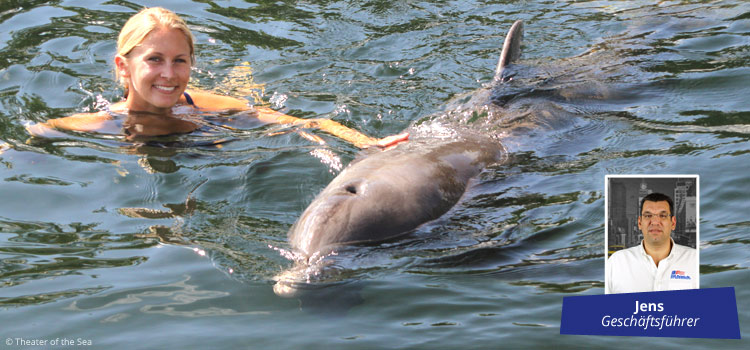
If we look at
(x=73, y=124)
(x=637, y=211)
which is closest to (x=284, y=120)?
(x=73, y=124)

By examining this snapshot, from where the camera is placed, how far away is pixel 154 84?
609 cm

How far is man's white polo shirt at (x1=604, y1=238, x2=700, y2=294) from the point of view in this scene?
9.10ft

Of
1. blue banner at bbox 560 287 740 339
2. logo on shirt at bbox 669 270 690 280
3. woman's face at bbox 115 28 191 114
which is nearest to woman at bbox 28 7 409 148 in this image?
woman's face at bbox 115 28 191 114

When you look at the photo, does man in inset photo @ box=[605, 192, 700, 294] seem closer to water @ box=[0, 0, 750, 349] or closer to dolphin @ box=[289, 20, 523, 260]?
water @ box=[0, 0, 750, 349]

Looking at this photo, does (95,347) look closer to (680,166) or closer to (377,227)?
(377,227)

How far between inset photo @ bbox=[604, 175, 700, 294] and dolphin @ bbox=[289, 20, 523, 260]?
131cm

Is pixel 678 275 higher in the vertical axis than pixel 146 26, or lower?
→ lower

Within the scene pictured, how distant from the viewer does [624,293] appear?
2811 mm

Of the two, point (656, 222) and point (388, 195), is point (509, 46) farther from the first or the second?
point (656, 222)

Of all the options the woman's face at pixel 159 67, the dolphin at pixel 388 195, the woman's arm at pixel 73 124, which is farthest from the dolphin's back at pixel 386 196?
the woman's arm at pixel 73 124

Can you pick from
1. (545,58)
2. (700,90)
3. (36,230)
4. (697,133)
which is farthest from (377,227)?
(545,58)

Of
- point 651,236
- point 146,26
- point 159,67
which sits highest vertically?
point 146,26

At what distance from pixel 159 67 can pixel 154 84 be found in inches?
6.6

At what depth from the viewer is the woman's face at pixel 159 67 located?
5.96m
